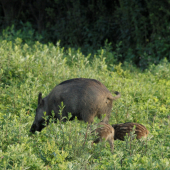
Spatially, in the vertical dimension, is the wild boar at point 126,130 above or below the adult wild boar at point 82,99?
below

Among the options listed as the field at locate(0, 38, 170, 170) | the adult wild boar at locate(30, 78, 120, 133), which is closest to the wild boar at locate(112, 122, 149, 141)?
the field at locate(0, 38, 170, 170)

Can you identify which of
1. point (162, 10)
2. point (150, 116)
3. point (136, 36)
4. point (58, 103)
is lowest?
point (150, 116)

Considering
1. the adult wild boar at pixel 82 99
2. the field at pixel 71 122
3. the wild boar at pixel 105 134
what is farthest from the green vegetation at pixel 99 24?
the wild boar at pixel 105 134

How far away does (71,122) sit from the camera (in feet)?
18.9

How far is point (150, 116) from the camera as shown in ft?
23.0

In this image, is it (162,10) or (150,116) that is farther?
(162,10)

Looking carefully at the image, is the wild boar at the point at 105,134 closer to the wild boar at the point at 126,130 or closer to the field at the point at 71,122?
the field at the point at 71,122

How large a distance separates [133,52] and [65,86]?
7.79 m

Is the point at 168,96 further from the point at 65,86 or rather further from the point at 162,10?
the point at 162,10

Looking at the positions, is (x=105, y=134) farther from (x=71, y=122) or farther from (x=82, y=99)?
(x=71, y=122)

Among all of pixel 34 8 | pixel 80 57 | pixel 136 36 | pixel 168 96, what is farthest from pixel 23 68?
pixel 34 8

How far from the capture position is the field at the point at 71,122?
409 cm

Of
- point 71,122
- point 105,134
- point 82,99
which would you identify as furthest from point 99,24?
point 105,134

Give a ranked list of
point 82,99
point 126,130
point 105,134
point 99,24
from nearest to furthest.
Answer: point 105,134 → point 82,99 → point 126,130 → point 99,24
